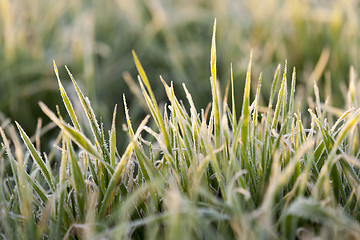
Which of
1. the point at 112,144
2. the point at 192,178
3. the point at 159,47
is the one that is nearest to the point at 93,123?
the point at 112,144

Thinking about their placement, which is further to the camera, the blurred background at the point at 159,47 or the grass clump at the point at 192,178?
the blurred background at the point at 159,47

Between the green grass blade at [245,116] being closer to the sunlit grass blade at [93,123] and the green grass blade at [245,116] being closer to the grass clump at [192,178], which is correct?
the grass clump at [192,178]

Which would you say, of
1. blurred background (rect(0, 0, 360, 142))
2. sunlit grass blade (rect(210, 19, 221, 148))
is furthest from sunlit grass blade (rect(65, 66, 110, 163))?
blurred background (rect(0, 0, 360, 142))

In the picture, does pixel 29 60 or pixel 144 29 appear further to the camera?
pixel 144 29

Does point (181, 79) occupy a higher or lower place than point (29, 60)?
lower

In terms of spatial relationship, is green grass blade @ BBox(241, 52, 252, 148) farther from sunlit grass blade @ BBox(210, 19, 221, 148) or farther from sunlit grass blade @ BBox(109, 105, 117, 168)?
sunlit grass blade @ BBox(109, 105, 117, 168)

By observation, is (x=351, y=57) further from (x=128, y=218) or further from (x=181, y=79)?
(x=128, y=218)

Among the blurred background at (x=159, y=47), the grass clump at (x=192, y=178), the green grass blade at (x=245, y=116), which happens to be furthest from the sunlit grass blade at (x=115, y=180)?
the blurred background at (x=159, y=47)

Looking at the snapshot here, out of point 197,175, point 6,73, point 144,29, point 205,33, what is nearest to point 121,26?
point 144,29

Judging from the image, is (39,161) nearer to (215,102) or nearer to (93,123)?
(93,123)
